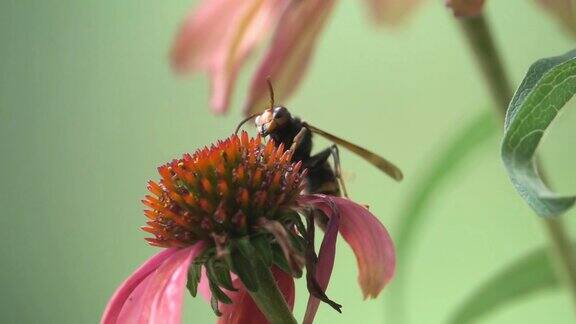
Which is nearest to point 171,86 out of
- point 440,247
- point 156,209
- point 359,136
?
point 359,136

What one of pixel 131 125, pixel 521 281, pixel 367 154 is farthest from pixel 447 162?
pixel 131 125

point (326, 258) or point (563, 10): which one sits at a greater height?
point (563, 10)

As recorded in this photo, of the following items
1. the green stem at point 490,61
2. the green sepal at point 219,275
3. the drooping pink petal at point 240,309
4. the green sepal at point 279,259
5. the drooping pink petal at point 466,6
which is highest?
the drooping pink petal at point 466,6

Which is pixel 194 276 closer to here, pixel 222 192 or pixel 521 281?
pixel 222 192

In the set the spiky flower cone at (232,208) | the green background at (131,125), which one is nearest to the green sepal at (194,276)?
the spiky flower cone at (232,208)

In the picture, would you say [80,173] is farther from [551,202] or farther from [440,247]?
[551,202]

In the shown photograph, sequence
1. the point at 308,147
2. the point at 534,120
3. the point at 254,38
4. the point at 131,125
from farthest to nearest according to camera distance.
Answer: the point at 131,125 → the point at 254,38 → the point at 308,147 → the point at 534,120

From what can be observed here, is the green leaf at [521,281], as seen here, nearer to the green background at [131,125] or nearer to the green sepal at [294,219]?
the green sepal at [294,219]
